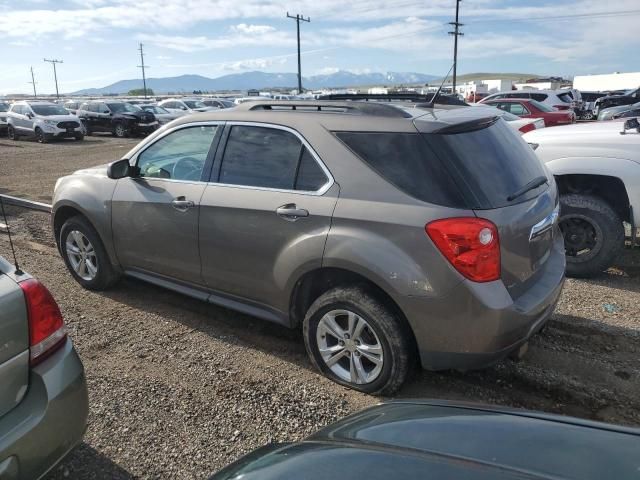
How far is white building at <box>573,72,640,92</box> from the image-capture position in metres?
61.1

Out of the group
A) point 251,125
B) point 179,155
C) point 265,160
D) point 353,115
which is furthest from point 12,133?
point 353,115

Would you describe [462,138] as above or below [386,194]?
above

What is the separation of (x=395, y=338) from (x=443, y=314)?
1.09 feet

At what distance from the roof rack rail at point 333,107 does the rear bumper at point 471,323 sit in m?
1.09

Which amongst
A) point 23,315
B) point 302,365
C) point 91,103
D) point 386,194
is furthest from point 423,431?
Result: point 91,103

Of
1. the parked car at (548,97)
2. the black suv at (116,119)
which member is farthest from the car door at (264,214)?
the black suv at (116,119)

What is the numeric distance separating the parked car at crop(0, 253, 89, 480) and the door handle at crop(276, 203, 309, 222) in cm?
139

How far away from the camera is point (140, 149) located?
169 inches

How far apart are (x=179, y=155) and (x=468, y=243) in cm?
240

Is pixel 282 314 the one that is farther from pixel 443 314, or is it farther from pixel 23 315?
pixel 23 315

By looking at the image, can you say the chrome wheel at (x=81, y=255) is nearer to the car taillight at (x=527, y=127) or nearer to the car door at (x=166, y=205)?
the car door at (x=166, y=205)

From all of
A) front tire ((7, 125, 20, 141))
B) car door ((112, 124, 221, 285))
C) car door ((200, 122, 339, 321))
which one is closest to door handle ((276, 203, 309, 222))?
car door ((200, 122, 339, 321))

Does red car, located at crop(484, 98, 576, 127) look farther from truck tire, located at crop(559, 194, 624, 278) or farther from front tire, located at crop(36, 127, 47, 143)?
front tire, located at crop(36, 127, 47, 143)

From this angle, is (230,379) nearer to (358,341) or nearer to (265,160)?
(358,341)
